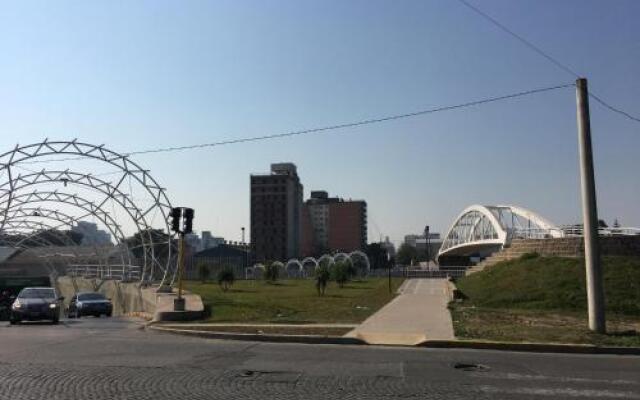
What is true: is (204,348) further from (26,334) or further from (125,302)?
(125,302)

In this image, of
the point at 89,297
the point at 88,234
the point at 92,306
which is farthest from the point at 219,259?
the point at 92,306

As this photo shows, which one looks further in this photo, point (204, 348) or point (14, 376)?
point (204, 348)

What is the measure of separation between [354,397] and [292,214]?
152 meters

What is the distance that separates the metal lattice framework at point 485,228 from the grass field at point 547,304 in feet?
133

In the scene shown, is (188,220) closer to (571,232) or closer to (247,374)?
(247,374)

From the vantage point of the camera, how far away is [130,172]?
4816 cm

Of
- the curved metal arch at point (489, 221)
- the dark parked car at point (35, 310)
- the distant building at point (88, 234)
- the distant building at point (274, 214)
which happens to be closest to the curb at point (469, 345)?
the dark parked car at point (35, 310)

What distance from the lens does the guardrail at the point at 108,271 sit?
203 ft

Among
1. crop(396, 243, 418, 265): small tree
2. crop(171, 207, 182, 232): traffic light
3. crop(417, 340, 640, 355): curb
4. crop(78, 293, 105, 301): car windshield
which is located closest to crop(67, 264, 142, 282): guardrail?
crop(78, 293, 105, 301): car windshield

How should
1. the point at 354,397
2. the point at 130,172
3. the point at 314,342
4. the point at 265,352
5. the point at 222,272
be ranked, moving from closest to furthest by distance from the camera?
1. the point at 354,397
2. the point at 265,352
3. the point at 314,342
4. the point at 130,172
5. the point at 222,272

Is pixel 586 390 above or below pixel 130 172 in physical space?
below

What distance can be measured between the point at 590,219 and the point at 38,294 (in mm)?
21833

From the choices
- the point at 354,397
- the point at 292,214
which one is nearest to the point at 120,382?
the point at 354,397

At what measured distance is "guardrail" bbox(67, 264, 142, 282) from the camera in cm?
6183
